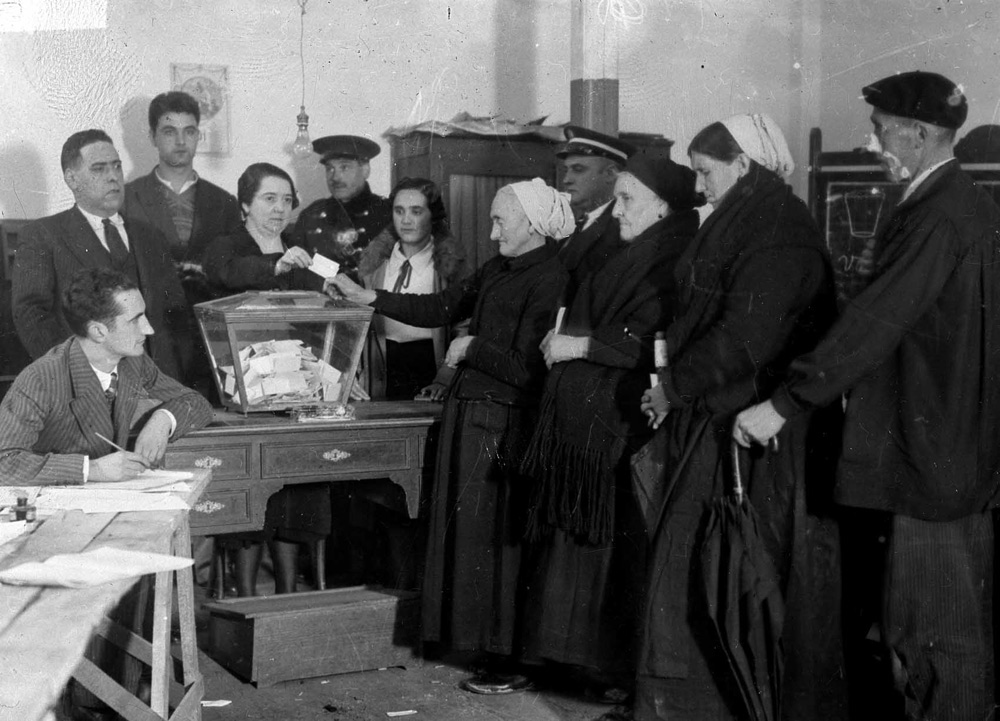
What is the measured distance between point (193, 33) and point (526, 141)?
157 centimetres

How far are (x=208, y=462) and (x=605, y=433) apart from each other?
1.41m

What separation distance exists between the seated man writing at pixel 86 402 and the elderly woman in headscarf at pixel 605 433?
4.25ft

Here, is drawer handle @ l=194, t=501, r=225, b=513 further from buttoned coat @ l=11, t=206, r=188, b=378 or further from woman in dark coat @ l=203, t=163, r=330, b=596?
buttoned coat @ l=11, t=206, r=188, b=378

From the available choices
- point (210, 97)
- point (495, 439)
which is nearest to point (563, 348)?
point (495, 439)

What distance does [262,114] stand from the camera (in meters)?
5.01

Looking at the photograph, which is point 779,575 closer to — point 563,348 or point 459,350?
point 563,348

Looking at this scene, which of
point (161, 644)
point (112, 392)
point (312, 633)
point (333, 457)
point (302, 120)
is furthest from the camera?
point (302, 120)

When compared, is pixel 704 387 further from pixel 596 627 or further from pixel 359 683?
pixel 359 683

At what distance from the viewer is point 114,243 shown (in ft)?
15.0

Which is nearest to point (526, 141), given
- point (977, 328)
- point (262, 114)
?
point (262, 114)

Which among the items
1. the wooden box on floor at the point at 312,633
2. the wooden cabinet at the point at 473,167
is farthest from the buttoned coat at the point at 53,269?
the wooden cabinet at the point at 473,167

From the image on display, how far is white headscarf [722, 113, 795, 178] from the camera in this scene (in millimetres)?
3291

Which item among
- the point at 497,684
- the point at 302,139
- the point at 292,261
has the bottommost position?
the point at 497,684

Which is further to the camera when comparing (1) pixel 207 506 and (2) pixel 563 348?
(1) pixel 207 506
